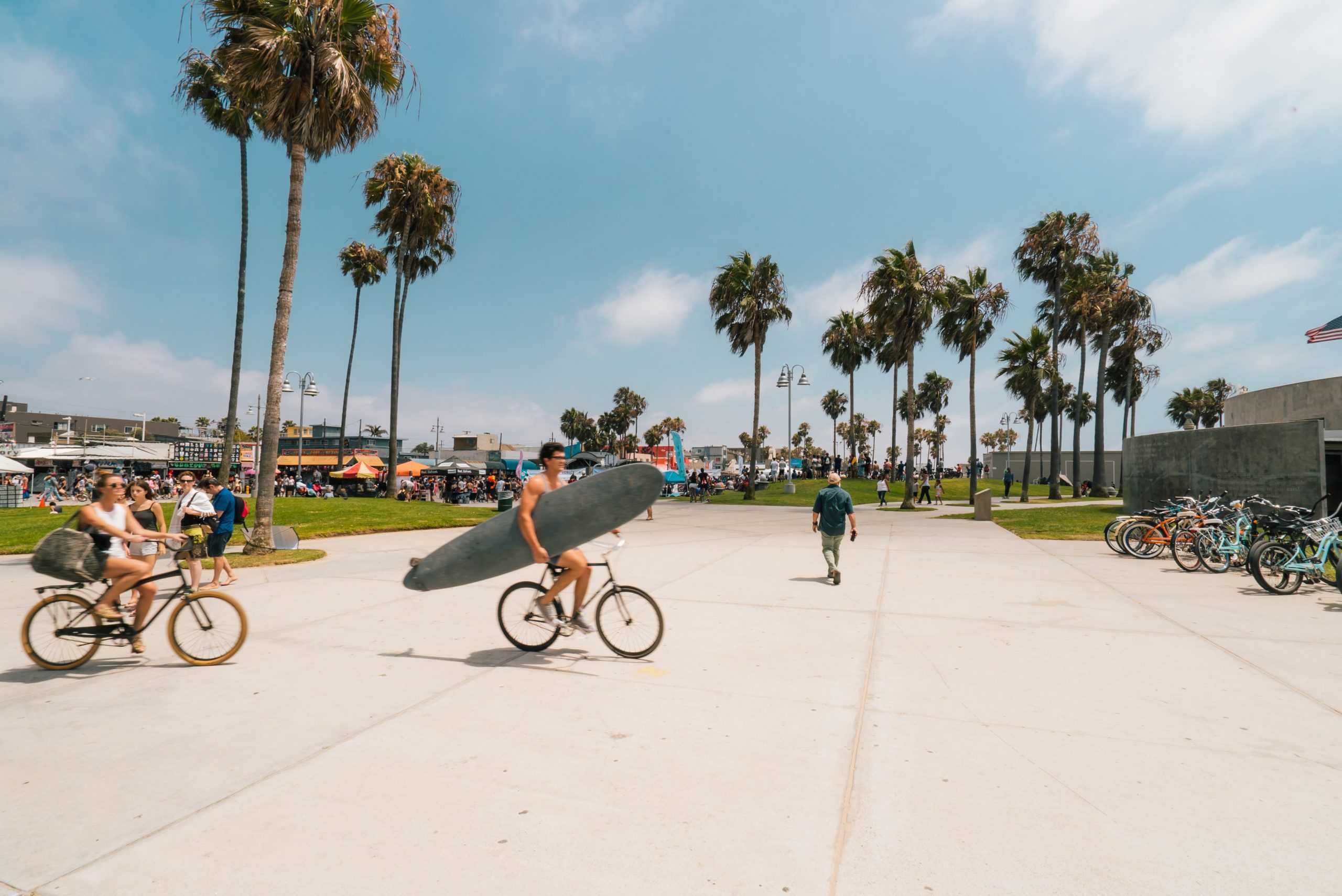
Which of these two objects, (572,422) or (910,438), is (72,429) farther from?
(910,438)

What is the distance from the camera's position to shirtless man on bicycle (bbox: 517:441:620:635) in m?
5.39

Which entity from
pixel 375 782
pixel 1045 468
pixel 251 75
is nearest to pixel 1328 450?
pixel 375 782

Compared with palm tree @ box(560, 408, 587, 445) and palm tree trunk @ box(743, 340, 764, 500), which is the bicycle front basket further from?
palm tree @ box(560, 408, 587, 445)

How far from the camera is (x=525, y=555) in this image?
5910 mm

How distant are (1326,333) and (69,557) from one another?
34445 millimetres

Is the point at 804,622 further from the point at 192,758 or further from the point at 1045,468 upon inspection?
the point at 1045,468

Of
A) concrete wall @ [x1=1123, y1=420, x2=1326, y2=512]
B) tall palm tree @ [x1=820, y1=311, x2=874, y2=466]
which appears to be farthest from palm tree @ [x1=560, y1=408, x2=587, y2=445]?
concrete wall @ [x1=1123, y1=420, x2=1326, y2=512]

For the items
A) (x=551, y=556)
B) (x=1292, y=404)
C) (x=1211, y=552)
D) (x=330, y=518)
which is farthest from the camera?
(x=1292, y=404)

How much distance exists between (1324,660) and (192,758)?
8.75m

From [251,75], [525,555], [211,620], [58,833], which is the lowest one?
[58,833]

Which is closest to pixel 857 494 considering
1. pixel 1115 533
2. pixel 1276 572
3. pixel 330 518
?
pixel 1115 533

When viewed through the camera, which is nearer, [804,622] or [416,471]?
[804,622]

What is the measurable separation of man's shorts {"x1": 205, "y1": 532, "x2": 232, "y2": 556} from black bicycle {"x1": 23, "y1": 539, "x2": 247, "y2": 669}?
338 centimetres

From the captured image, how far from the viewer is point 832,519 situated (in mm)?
9633
